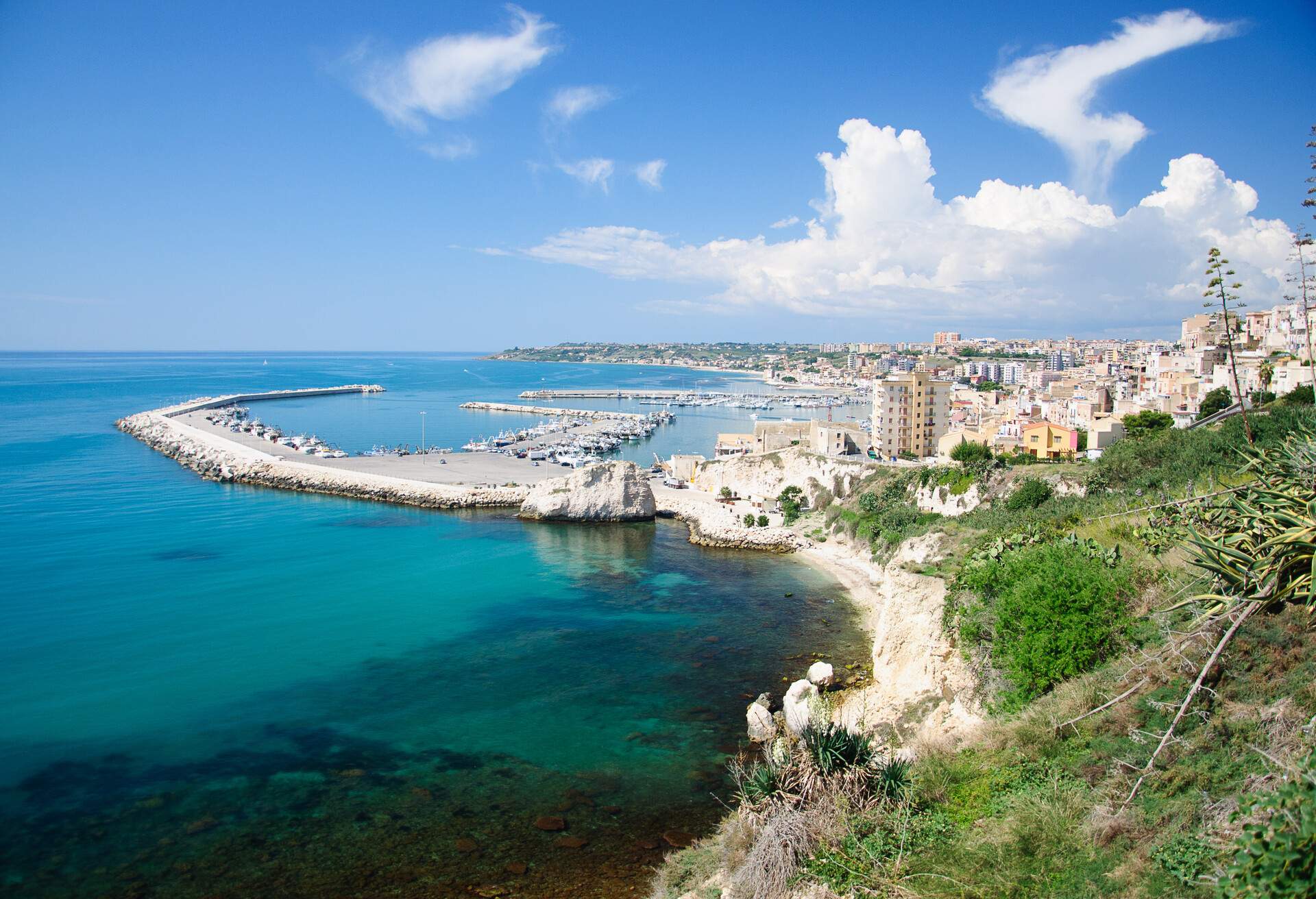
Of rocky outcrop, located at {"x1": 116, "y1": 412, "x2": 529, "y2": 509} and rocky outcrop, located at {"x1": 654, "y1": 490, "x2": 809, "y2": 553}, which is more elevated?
rocky outcrop, located at {"x1": 116, "y1": 412, "x2": 529, "y2": 509}

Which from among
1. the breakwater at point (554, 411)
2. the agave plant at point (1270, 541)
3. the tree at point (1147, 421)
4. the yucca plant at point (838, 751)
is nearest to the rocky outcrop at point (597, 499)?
the tree at point (1147, 421)

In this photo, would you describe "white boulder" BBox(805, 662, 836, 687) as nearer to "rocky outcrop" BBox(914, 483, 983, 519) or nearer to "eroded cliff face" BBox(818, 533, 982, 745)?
"eroded cliff face" BBox(818, 533, 982, 745)

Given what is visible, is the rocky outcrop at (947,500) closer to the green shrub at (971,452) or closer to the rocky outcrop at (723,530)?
the green shrub at (971,452)

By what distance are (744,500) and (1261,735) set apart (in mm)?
33795

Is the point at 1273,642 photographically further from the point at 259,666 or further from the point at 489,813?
the point at 259,666

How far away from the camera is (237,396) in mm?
101562

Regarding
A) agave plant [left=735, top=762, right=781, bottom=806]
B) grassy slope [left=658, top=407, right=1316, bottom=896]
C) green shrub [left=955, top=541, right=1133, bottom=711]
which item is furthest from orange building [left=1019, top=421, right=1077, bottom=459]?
agave plant [left=735, top=762, right=781, bottom=806]

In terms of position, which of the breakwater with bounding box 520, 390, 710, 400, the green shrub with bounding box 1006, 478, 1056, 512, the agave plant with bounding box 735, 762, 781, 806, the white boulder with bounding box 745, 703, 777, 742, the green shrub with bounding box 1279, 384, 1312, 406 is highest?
the green shrub with bounding box 1279, 384, 1312, 406

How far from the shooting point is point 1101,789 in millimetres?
7035

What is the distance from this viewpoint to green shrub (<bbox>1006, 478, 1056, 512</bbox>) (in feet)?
83.3

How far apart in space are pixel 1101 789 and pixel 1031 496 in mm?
20445

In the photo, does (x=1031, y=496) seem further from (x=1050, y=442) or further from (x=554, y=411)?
(x=554, y=411)

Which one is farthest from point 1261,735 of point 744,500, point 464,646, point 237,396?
point 237,396

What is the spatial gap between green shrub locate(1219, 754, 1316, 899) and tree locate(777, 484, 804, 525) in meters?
30.3
